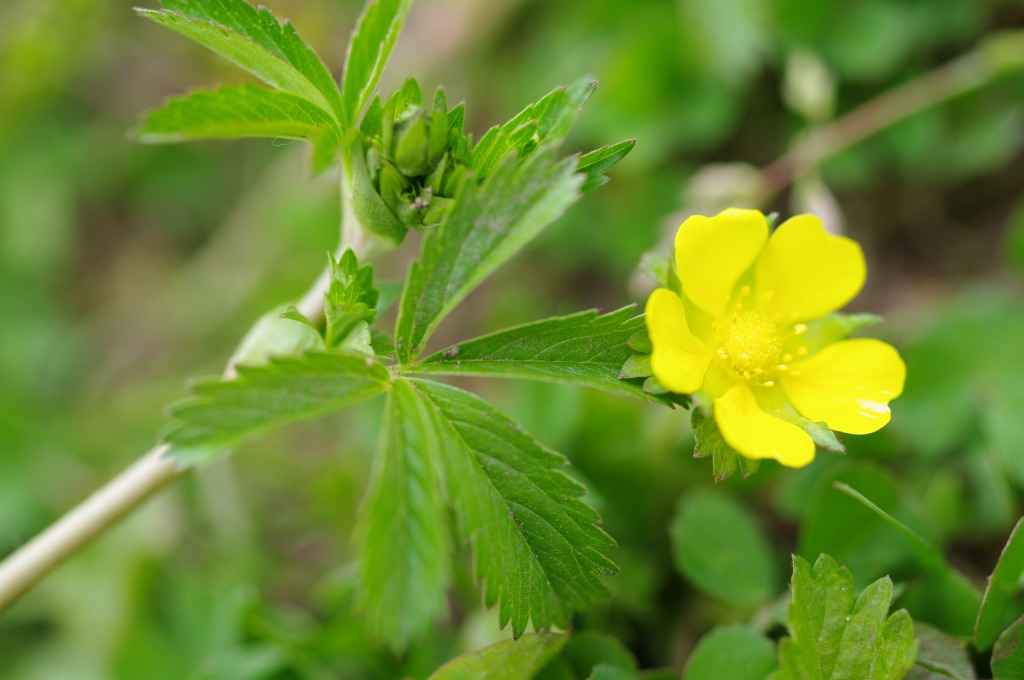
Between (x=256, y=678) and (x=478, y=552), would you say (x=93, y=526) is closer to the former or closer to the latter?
(x=256, y=678)

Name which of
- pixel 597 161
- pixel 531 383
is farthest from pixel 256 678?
pixel 597 161

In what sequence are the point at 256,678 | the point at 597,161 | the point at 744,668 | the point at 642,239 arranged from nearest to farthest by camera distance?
the point at 597,161 < the point at 744,668 < the point at 256,678 < the point at 642,239

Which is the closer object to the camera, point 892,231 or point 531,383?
point 531,383

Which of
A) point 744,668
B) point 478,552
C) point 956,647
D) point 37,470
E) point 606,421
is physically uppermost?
point 37,470

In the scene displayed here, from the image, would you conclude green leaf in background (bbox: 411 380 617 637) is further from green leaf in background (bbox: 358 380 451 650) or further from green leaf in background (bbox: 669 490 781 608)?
green leaf in background (bbox: 669 490 781 608)

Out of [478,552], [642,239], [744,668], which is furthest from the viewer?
[642,239]

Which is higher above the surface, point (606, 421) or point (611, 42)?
point (611, 42)

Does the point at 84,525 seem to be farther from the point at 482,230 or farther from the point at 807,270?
the point at 807,270
